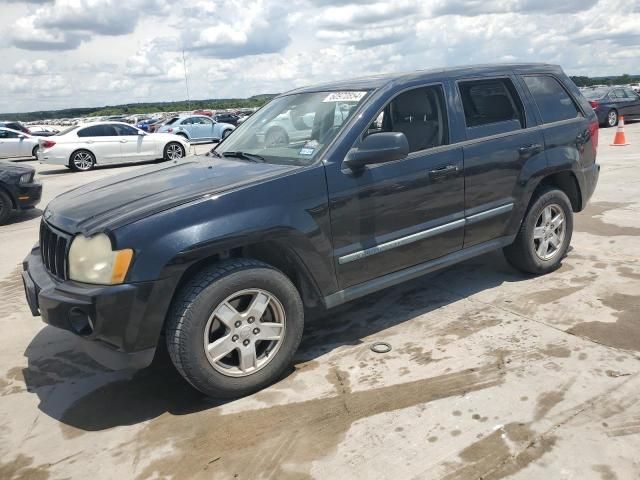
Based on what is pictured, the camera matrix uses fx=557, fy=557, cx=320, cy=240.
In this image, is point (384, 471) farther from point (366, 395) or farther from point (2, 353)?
point (2, 353)

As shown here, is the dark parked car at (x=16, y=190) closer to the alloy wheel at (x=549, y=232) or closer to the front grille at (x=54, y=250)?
the front grille at (x=54, y=250)

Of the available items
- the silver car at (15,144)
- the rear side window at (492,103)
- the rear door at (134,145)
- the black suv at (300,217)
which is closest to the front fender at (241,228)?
the black suv at (300,217)

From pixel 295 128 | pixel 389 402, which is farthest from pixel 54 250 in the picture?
pixel 389 402

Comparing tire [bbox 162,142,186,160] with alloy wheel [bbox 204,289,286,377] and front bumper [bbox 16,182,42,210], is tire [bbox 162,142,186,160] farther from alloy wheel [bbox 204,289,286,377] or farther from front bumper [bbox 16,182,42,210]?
alloy wheel [bbox 204,289,286,377]

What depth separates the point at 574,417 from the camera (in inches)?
113

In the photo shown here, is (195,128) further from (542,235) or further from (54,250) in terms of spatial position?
(54,250)

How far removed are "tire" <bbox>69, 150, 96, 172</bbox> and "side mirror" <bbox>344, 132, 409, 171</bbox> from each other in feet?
49.3

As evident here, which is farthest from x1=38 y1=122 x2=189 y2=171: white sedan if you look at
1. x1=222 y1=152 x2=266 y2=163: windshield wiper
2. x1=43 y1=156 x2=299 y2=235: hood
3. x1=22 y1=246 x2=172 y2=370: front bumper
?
x1=22 y1=246 x2=172 y2=370: front bumper

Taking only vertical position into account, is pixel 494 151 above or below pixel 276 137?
below

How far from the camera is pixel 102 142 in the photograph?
55.0ft

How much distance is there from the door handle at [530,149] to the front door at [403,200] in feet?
2.32

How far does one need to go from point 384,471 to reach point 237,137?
295 centimetres

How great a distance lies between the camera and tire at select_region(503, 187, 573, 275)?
4754 millimetres

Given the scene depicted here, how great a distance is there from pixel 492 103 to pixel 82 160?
14903 millimetres
